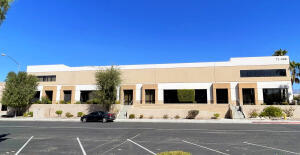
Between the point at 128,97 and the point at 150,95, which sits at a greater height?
the point at 150,95

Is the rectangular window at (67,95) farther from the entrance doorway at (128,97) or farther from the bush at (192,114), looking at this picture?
the bush at (192,114)

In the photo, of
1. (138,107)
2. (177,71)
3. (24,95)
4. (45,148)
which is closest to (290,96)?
(177,71)

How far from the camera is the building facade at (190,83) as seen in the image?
99.9ft

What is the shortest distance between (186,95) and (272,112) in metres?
12.8

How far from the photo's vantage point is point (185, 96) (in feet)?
105

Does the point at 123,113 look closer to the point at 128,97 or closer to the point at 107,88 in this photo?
the point at 107,88

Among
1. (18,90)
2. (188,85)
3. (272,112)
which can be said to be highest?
(188,85)

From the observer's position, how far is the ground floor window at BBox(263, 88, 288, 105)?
30.1m

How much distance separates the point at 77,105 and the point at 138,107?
34.7 feet

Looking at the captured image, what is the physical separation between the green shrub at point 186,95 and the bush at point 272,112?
10720mm

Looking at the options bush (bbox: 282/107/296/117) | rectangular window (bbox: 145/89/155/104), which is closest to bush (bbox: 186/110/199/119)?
rectangular window (bbox: 145/89/155/104)

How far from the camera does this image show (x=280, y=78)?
99.1ft

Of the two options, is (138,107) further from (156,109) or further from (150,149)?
(150,149)

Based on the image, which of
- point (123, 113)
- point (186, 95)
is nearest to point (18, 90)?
point (123, 113)
